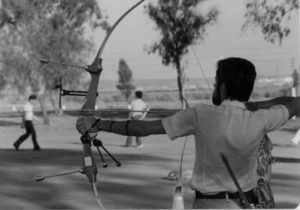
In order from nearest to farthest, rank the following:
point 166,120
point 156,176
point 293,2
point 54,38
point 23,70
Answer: point 166,120 < point 156,176 < point 293,2 < point 54,38 < point 23,70

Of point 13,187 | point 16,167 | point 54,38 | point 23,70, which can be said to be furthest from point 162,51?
point 23,70

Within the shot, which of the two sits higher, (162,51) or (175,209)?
A: (162,51)

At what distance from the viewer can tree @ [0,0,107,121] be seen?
80.3ft

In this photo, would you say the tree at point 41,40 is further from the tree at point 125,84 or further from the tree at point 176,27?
the tree at point 176,27

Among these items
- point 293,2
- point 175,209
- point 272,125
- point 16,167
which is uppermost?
point 293,2

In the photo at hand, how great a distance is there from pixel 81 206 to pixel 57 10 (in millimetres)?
19647

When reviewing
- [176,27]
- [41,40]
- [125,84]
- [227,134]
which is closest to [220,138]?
[227,134]

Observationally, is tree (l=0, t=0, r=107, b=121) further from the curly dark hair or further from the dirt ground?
the curly dark hair

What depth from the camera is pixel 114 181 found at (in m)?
8.05

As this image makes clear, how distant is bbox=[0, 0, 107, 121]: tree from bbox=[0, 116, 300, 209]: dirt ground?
12065mm

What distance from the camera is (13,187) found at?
781 centimetres

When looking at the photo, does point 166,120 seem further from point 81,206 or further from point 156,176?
point 156,176

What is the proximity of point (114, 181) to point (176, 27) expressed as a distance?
4.42 m

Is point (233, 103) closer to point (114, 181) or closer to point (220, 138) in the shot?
point (220, 138)
